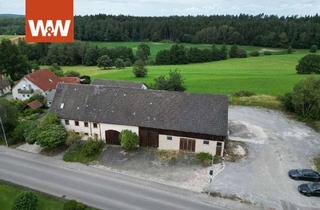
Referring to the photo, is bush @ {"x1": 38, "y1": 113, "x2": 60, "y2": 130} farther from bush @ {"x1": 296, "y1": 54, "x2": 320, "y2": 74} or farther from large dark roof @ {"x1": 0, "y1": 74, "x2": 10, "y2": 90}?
bush @ {"x1": 296, "y1": 54, "x2": 320, "y2": 74}

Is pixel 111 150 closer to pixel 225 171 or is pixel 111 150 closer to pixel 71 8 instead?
pixel 225 171

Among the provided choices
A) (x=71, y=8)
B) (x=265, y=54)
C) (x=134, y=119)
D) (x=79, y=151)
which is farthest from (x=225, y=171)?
(x=265, y=54)

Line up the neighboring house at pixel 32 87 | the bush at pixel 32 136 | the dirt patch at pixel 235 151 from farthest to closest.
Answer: the neighboring house at pixel 32 87 < the bush at pixel 32 136 < the dirt patch at pixel 235 151

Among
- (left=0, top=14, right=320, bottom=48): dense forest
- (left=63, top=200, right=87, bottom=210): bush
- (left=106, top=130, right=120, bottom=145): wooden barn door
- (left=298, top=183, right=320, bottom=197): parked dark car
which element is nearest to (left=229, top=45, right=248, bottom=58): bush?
(left=0, top=14, right=320, bottom=48): dense forest

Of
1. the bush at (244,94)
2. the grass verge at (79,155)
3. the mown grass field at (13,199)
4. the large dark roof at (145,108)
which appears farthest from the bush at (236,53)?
the mown grass field at (13,199)

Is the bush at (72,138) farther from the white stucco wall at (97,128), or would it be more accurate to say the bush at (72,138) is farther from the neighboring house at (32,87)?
the neighboring house at (32,87)

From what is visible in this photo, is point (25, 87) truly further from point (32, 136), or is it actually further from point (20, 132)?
point (32, 136)

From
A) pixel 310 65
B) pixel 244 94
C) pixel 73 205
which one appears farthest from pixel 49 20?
pixel 310 65
